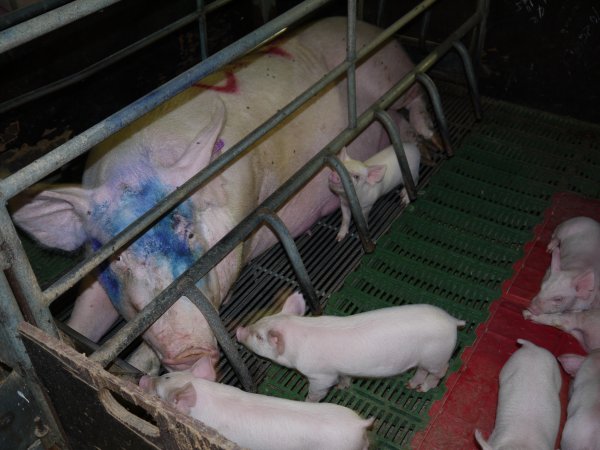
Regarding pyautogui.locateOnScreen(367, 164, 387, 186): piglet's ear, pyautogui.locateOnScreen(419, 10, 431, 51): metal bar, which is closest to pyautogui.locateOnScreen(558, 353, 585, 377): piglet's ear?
pyautogui.locateOnScreen(367, 164, 387, 186): piglet's ear

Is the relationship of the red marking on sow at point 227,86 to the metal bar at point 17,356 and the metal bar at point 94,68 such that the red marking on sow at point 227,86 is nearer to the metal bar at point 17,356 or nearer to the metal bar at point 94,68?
the metal bar at point 94,68

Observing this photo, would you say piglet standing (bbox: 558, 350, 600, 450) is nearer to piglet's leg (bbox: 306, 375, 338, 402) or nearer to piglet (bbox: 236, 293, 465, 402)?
piglet (bbox: 236, 293, 465, 402)

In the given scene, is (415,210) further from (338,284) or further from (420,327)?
(420,327)

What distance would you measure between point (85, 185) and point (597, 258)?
198 cm

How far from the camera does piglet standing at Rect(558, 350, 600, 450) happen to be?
194 cm

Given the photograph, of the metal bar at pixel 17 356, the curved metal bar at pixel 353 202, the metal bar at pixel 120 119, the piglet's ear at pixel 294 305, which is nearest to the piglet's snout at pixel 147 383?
the metal bar at pixel 17 356

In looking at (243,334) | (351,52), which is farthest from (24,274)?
(351,52)

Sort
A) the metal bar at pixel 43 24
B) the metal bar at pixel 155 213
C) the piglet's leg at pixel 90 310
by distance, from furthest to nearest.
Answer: the piglet's leg at pixel 90 310
the metal bar at pixel 155 213
the metal bar at pixel 43 24

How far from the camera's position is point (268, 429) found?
180cm

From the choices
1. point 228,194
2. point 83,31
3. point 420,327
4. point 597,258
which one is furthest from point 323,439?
point 83,31

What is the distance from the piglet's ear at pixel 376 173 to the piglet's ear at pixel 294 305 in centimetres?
75

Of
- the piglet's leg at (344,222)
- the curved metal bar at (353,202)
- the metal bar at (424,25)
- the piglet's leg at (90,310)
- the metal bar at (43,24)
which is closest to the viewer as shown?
the metal bar at (43,24)

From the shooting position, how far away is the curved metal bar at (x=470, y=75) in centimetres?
344

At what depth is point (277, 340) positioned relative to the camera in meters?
2.08
